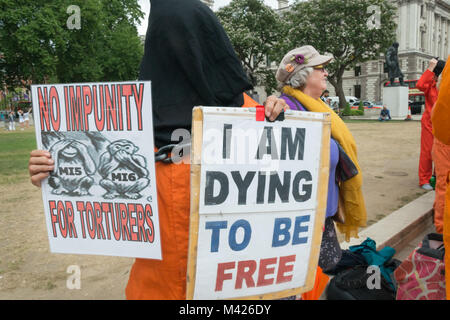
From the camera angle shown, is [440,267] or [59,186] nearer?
[59,186]

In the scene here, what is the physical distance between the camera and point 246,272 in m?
1.42

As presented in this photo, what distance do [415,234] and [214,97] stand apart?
148 inches

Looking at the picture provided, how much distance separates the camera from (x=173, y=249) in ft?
4.64

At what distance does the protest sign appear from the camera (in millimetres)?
1359

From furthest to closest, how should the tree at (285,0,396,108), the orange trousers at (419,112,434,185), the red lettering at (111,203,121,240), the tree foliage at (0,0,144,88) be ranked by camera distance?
the tree at (285,0,396,108), the tree foliage at (0,0,144,88), the orange trousers at (419,112,434,185), the red lettering at (111,203,121,240)

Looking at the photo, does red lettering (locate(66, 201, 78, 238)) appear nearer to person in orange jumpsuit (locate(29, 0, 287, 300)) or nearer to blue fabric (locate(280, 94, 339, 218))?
person in orange jumpsuit (locate(29, 0, 287, 300))

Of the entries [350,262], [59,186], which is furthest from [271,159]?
[350,262]

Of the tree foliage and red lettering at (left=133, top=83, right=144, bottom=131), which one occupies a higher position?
the tree foliage

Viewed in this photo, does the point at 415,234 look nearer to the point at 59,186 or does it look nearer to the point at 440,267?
the point at 440,267

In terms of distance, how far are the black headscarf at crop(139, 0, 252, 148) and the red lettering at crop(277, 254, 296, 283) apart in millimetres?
660

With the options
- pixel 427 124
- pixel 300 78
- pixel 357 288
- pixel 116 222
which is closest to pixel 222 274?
pixel 116 222

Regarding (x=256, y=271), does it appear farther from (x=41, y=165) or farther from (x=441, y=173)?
(x=441, y=173)

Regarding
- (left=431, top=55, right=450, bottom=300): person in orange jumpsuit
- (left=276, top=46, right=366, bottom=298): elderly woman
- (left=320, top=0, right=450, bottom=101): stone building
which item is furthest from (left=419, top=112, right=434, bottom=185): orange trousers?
(left=320, top=0, right=450, bottom=101): stone building
